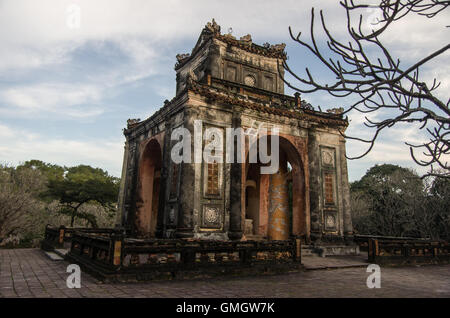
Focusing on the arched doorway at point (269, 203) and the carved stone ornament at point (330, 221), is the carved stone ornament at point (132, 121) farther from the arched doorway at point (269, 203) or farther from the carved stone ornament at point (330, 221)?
Result: the carved stone ornament at point (330, 221)

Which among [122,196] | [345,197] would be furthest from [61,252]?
[345,197]

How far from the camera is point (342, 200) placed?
1659 centimetres

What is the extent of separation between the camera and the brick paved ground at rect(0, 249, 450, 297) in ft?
20.1

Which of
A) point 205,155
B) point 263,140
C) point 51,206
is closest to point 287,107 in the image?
point 263,140

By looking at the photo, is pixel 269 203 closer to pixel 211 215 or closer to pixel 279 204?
pixel 279 204

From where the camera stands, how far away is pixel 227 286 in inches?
284

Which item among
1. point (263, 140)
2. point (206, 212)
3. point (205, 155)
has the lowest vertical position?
point (206, 212)

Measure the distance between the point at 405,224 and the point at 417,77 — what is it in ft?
96.8

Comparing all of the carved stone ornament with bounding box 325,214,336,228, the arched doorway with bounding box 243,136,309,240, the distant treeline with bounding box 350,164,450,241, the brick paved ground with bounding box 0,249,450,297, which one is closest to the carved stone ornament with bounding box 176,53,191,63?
the arched doorway with bounding box 243,136,309,240

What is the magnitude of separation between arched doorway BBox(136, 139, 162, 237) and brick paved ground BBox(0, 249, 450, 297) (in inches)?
325

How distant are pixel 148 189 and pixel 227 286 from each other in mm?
12253

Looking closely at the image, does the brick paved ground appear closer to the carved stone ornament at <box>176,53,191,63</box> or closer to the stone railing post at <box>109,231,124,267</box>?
the stone railing post at <box>109,231,124,267</box>

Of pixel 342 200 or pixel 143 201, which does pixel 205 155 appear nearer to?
pixel 143 201

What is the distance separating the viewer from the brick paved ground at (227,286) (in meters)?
6.13
